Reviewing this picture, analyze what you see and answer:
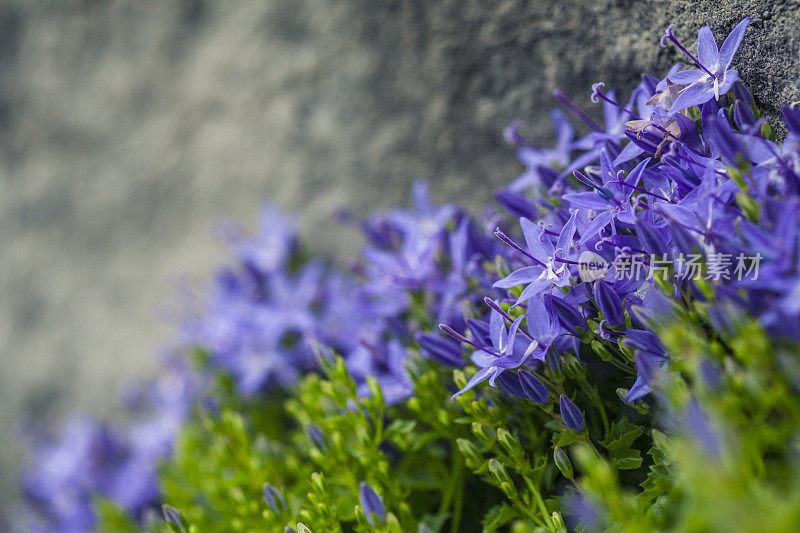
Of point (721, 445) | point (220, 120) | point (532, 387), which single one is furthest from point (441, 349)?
point (220, 120)

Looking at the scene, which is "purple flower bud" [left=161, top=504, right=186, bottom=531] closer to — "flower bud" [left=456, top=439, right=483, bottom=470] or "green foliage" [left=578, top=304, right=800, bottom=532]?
"flower bud" [left=456, top=439, right=483, bottom=470]

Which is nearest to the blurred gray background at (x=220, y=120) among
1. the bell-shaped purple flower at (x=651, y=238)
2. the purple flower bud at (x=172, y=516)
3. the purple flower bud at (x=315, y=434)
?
the bell-shaped purple flower at (x=651, y=238)

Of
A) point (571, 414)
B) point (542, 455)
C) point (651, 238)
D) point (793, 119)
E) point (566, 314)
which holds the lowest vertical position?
point (542, 455)

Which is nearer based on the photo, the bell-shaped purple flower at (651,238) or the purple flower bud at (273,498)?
the bell-shaped purple flower at (651,238)

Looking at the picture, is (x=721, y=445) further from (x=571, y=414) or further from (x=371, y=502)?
(x=371, y=502)

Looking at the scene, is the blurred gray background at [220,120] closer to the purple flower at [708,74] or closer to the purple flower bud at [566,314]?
the purple flower at [708,74]

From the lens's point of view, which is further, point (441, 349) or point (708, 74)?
point (441, 349)
